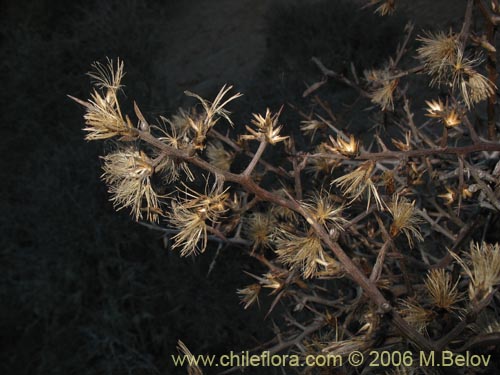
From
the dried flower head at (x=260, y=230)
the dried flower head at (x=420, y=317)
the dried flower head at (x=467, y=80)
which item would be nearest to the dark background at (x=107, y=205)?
the dried flower head at (x=260, y=230)

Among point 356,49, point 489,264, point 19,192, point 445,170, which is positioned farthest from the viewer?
point 356,49

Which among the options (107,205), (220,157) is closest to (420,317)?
(220,157)

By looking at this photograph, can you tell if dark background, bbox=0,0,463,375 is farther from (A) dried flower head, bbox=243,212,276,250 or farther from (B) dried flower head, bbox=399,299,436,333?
(B) dried flower head, bbox=399,299,436,333

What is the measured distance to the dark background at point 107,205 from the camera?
2.60 meters

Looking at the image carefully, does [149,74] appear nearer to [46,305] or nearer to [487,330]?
[46,305]

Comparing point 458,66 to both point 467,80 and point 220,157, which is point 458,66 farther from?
point 220,157

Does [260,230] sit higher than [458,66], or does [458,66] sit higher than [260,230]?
[458,66]

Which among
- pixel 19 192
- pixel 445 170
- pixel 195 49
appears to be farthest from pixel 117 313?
pixel 195 49

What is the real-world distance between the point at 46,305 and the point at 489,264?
2.31 meters

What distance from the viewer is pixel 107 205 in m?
2.83

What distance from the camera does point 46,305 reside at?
2766 millimetres

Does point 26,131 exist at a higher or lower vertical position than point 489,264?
lower

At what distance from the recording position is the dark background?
2604 mm

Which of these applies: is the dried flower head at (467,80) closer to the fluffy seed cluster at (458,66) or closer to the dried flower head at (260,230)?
the fluffy seed cluster at (458,66)
